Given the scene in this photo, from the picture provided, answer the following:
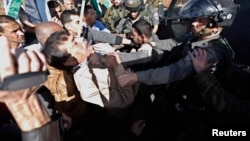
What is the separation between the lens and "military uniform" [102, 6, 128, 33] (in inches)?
261

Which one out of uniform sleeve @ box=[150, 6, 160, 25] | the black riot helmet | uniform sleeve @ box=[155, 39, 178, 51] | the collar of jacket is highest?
the black riot helmet

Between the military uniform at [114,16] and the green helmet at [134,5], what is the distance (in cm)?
53

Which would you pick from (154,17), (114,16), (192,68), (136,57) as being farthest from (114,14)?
(192,68)

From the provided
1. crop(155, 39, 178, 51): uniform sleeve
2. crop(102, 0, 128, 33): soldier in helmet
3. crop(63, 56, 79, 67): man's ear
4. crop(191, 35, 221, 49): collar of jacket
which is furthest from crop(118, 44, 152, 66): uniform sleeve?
crop(102, 0, 128, 33): soldier in helmet

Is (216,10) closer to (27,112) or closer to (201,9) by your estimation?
(201,9)

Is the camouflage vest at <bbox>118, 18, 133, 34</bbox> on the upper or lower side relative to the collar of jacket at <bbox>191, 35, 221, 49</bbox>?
lower

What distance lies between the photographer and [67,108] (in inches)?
104

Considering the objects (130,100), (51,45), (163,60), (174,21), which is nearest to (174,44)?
(163,60)

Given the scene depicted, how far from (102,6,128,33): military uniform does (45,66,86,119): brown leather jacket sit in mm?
4006

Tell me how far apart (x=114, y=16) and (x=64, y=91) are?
4.41 metres

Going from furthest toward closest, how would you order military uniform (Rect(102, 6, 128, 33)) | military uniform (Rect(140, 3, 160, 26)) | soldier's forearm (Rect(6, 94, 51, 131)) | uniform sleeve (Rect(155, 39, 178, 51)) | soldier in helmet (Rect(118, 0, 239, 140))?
military uniform (Rect(102, 6, 128, 33))
military uniform (Rect(140, 3, 160, 26))
uniform sleeve (Rect(155, 39, 178, 51))
soldier in helmet (Rect(118, 0, 239, 140))
soldier's forearm (Rect(6, 94, 51, 131))

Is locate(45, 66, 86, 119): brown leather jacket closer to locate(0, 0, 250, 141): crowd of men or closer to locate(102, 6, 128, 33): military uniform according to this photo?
locate(0, 0, 250, 141): crowd of men

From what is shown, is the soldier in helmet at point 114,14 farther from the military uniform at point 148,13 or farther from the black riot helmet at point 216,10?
the black riot helmet at point 216,10

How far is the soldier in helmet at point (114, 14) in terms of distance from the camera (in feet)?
21.8
